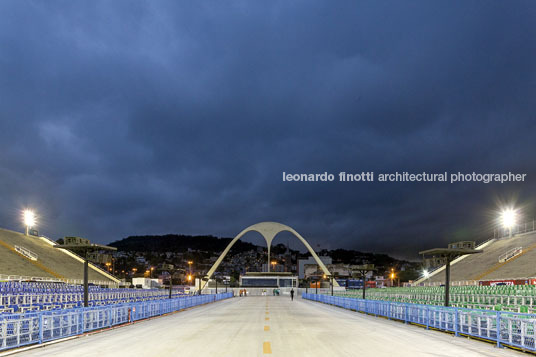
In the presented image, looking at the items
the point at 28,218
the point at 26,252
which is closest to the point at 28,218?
the point at 28,218

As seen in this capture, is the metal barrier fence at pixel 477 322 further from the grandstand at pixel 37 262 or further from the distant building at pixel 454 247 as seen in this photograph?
the grandstand at pixel 37 262

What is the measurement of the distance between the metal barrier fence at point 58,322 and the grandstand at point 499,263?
43450mm

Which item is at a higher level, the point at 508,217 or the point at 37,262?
the point at 508,217

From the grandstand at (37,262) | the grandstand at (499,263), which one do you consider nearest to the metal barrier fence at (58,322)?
the grandstand at (37,262)

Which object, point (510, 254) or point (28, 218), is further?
point (28, 218)

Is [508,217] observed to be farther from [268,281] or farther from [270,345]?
[270,345]

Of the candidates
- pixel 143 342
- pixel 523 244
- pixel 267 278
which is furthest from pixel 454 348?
pixel 267 278

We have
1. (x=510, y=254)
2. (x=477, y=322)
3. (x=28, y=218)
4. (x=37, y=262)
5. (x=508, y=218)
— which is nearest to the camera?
(x=477, y=322)

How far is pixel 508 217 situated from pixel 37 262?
281 ft

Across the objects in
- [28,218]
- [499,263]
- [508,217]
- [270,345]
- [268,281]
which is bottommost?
[268,281]

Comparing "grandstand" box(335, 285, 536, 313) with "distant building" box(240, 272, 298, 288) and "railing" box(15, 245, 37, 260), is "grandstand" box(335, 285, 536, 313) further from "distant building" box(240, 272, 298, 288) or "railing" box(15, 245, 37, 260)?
"distant building" box(240, 272, 298, 288)

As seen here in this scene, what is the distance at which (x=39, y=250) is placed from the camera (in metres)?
72.7

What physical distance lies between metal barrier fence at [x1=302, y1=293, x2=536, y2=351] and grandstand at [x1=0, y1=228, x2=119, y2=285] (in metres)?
42.4

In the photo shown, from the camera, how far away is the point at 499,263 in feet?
206
